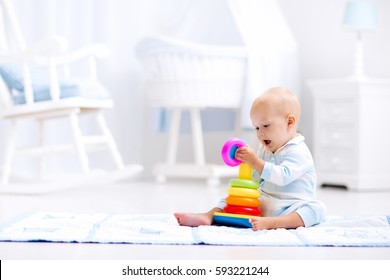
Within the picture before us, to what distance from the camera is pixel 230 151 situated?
5.98 ft

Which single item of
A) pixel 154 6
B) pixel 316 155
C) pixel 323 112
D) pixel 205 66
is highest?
pixel 154 6

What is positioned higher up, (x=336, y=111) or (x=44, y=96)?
(x=44, y=96)

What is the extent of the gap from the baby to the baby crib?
1733 millimetres

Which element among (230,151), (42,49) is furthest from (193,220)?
(42,49)

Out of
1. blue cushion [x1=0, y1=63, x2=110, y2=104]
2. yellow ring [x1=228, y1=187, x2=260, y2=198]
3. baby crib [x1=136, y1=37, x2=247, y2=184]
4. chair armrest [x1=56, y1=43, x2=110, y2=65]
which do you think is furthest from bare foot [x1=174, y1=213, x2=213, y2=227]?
baby crib [x1=136, y1=37, x2=247, y2=184]

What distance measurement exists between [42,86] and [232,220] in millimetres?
1511

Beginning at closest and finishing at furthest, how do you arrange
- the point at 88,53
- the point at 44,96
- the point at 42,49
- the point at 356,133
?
1. the point at 42,49
2. the point at 44,96
3. the point at 88,53
4. the point at 356,133

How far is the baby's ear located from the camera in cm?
191

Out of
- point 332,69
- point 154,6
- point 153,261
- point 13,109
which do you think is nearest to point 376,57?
point 332,69

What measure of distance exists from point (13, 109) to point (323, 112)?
1.60 metres

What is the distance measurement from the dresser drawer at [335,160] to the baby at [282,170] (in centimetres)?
172

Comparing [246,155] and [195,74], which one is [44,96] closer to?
[195,74]

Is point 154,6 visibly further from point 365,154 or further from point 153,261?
point 153,261

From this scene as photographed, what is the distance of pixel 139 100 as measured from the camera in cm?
429
